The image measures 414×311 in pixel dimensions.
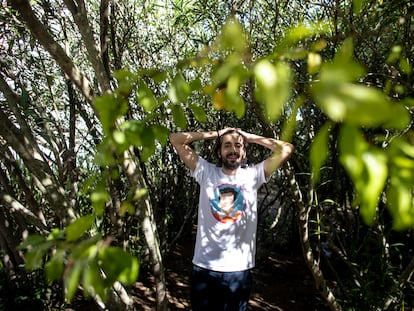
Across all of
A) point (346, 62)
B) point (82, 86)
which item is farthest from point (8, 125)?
point (346, 62)

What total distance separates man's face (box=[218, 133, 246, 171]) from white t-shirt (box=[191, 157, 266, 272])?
0.07 meters

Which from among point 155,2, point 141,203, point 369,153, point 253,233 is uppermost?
point 155,2

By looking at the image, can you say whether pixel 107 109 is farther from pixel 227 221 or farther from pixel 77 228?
pixel 227 221

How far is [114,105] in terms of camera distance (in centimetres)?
73

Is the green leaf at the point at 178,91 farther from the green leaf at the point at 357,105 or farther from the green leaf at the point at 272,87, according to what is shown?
the green leaf at the point at 357,105

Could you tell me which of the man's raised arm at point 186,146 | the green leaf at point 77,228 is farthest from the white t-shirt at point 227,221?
the green leaf at point 77,228

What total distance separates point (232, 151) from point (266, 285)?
2.60 meters

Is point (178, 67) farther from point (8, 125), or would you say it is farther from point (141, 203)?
point (8, 125)

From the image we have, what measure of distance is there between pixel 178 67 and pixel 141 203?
5.25 feet

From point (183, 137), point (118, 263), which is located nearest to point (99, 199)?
point (118, 263)

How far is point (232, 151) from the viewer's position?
271 cm

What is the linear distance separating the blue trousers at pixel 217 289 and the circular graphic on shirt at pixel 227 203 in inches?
14.5

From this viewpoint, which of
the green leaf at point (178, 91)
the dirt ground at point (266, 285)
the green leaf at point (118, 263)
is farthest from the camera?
the dirt ground at point (266, 285)

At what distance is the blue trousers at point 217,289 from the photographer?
263 centimetres
